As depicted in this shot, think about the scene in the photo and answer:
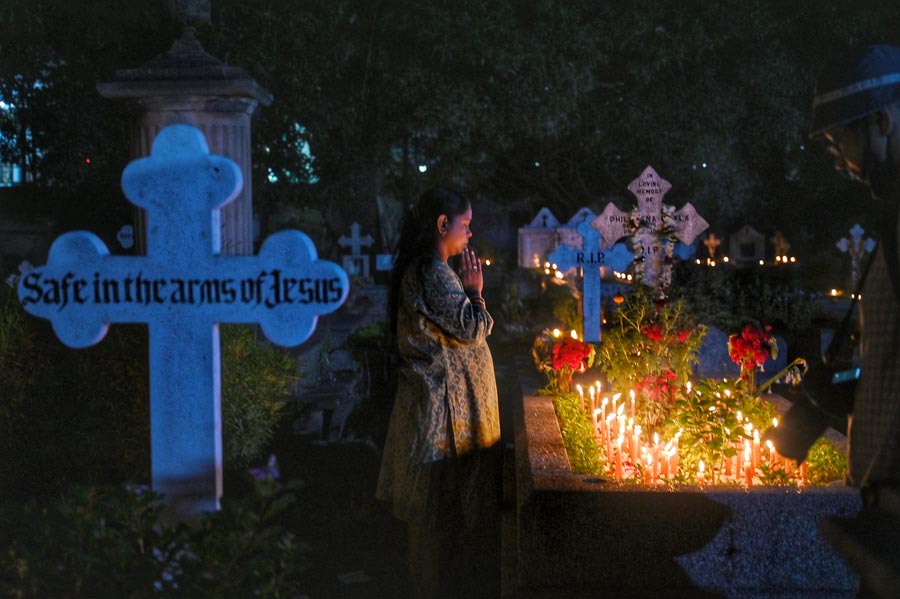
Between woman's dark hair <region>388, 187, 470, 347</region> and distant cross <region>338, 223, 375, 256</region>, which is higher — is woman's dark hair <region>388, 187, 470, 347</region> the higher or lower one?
the lower one

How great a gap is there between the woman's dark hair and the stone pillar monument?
1.17 meters

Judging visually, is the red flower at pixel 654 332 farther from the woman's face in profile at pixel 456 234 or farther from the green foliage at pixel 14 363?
the green foliage at pixel 14 363

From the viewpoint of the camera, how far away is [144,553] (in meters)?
2.88

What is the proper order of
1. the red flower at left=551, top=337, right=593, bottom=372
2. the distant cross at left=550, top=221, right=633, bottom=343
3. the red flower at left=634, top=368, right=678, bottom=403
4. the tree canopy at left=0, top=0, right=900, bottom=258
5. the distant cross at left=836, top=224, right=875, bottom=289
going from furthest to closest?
the distant cross at left=836, top=224, right=875, bottom=289, the tree canopy at left=0, top=0, right=900, bottom=258, the distant cross at left=550, top=221, right=633, bottom=343, the red flower at left=551, top=337, right=593, bottom=372, the red flower at left=634, top=368, right=678, bottom=403

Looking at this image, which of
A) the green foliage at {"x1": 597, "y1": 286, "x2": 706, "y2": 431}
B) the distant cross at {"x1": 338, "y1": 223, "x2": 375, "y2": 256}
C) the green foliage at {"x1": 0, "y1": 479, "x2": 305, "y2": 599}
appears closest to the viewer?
the green foliage at {"x1": 0, "y1": 479, "x2": 305, "y2": 599}

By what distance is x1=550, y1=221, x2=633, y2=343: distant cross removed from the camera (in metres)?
9.67

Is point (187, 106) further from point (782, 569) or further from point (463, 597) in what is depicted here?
point (782, 569)

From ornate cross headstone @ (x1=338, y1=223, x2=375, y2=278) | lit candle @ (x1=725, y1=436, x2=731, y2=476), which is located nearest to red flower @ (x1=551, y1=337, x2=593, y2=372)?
lit candle @ (x1=725, y1=436, x2=731, y2=476)

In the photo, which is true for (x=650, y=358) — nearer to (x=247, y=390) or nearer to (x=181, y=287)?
(x=247, y=390)

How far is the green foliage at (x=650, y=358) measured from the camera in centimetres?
554

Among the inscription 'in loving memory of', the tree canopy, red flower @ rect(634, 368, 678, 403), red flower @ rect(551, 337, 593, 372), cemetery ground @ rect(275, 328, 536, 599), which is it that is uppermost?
the tree canopy

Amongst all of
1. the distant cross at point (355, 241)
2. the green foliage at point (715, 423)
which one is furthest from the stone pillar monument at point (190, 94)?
the distant cross at point (355, 241)

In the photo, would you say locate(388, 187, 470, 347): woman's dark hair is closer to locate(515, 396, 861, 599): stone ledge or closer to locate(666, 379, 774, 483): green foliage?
locate(515, 396, 861, 599): stone ledge

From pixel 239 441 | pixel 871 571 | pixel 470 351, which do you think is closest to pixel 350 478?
pixel 239 441
